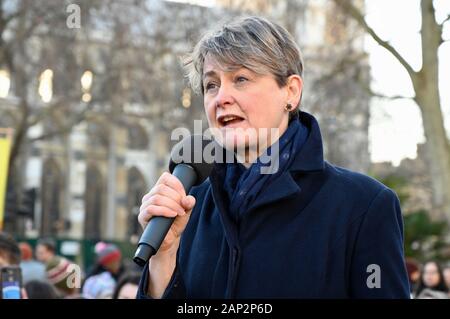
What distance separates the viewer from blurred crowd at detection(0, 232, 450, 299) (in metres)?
6.77

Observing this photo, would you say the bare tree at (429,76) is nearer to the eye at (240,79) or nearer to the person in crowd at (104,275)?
the person in crowd at (104,275)

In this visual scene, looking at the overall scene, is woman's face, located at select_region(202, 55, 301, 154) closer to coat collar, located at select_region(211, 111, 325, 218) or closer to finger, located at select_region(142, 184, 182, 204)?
coat collar, located at select_region(211, 111, 325, 218)

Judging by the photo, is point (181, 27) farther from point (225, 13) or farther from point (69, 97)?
point (69, 97)

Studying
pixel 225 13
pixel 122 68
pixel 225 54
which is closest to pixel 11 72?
pixel 122 68

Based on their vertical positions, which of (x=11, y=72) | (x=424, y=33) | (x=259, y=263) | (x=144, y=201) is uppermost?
(x=11, y=72)

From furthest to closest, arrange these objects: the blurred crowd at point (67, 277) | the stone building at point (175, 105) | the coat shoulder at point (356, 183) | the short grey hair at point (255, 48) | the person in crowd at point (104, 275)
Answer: the stone building at point (175, 105), the person in crowd at point (104, 275), the blurred crowd at point (67, 277), the short grey hair at point (255, 48), the coat shoulder at point (356, 183)

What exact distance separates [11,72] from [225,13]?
285 inches

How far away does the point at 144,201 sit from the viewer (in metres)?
2.55

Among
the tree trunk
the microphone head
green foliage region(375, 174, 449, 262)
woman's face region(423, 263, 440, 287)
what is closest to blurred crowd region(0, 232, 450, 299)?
woman's face region(423, 263, 440, 287)

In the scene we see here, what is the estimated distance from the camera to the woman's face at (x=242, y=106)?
105 inches

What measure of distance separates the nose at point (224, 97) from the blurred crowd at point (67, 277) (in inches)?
105

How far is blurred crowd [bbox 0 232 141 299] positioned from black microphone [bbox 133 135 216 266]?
244 centimetres

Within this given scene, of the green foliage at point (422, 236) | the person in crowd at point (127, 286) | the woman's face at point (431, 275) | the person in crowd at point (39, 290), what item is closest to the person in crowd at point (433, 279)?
the woman's face at point (431, 275)

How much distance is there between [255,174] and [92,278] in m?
7.54
